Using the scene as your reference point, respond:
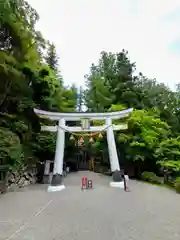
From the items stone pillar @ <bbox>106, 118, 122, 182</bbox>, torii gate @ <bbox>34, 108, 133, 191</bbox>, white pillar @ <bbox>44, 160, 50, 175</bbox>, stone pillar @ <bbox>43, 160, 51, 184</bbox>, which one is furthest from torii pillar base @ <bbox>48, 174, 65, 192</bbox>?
white pillar @ <bbox>44, 160, 50, 175</bbox>

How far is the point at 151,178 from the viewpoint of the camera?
56.3 ft

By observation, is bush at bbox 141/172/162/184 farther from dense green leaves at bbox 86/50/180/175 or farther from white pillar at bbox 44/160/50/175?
white pillar at bbox 44/160/50/175

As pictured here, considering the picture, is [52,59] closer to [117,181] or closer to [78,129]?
[78,129]

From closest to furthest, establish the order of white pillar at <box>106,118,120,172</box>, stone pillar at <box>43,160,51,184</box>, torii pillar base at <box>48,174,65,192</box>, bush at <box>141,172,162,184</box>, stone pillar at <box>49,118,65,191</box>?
torii pillar base at <box>48,174,65,192</box>
stone pillar at <box>49,118,65,191</box>
white pillar at <box>106,118,120,172</box>
bush at <box>141,172,162,184</box>
stone pillar at <box>43,160,51,184</box>

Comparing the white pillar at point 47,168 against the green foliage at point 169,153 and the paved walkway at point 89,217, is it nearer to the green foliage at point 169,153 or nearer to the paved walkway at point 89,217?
the paved walkway at point 89,217

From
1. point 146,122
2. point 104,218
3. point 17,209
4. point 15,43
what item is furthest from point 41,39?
point 104,218

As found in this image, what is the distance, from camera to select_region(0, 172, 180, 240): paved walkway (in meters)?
5.73

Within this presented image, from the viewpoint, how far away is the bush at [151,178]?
1688 centimetres

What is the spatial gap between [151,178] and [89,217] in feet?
34.5

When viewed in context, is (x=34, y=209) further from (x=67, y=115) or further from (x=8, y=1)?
(x=8, y=1)

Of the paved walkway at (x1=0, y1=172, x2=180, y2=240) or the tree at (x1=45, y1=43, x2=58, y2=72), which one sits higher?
the tree at (x1=45, y1=43, x2=58, y2=72)

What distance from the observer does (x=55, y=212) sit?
26.8 feet

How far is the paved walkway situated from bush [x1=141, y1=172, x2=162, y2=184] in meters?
6.06

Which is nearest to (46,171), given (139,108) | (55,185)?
(55,185)
